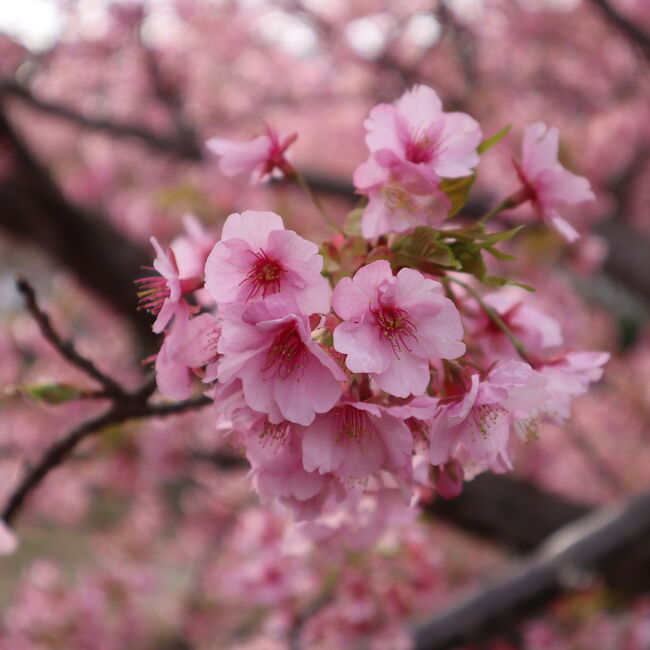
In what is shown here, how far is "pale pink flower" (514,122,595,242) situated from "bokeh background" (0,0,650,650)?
2.81 ft

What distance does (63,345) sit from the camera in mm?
983

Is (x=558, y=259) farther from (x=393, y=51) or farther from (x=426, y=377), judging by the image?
(x=426, y=377)

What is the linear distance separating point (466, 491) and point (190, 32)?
16.8ft

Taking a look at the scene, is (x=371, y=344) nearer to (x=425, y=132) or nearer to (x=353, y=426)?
(x=353, y=426)

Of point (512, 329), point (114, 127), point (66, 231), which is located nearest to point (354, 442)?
point (512, 329)

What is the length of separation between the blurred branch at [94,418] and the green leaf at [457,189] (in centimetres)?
46

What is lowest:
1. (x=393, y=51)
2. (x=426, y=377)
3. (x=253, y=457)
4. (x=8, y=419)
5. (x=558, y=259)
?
(x=8, y=419)

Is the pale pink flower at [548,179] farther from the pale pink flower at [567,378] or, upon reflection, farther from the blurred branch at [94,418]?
the blurred branch at [94,418]

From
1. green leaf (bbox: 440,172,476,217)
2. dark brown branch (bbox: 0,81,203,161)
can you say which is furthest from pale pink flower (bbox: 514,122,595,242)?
dark brown branch (bbox: 0,81,203,161)

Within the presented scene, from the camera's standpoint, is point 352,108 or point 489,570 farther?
point 352,108

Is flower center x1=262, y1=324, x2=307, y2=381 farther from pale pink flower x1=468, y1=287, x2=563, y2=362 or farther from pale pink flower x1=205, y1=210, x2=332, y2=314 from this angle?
pale pink flower x1=468, y1=287, x2=563, y2=362

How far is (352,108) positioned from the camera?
6.54m

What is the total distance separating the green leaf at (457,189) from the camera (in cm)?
87

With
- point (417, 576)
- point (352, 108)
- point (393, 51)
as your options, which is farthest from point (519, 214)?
Answer: point (352, 108)
